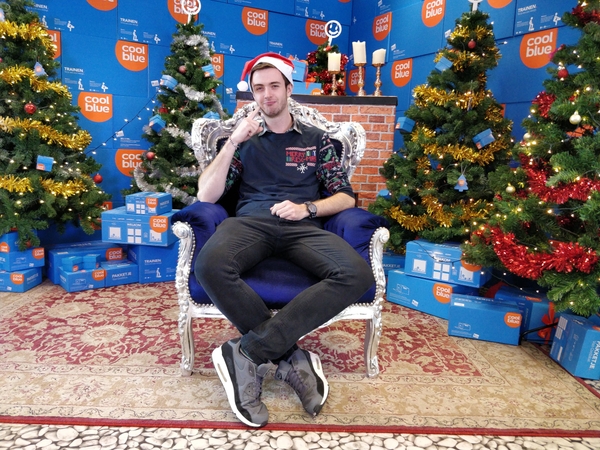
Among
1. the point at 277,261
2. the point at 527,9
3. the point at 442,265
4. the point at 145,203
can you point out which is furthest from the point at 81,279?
the point at 527,9

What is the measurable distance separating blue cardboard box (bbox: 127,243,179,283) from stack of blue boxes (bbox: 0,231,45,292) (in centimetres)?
70

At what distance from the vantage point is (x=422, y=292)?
305cm

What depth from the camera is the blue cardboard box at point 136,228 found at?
10.9 feet

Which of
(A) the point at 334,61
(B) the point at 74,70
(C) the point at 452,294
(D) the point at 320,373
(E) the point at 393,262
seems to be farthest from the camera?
(B) the point at 74,70

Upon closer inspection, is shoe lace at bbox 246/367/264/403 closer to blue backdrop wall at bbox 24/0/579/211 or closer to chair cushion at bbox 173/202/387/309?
chair cushion at bbox 173/202/387/309

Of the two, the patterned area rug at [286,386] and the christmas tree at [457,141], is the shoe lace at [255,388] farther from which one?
the christmas tree at [457,141]

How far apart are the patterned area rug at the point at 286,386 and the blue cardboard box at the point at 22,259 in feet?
1.53

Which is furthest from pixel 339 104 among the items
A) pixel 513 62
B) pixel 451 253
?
pixel 451 253

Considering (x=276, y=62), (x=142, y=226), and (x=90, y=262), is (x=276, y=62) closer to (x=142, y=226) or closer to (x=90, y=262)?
(x=142, y=226)

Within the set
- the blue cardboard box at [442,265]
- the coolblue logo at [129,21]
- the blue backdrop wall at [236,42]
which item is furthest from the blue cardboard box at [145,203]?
the coolblue logo at [129,21]

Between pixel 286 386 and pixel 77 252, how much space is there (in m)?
2.23

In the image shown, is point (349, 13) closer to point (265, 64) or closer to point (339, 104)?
point (339, 104)

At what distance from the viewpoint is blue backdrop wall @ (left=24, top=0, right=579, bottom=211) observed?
12.1ft

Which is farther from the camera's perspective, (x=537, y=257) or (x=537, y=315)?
(x=537, y=315)
